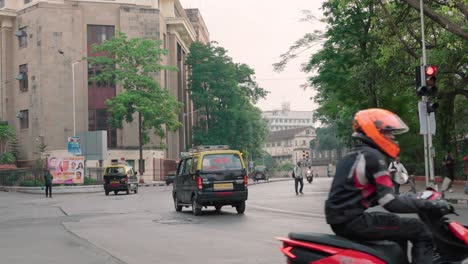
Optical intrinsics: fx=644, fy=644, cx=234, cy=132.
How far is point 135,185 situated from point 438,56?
2181cm

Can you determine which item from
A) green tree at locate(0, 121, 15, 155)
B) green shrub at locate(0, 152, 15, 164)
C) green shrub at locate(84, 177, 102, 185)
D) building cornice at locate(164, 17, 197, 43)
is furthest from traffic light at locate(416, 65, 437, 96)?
building cornice at locate(164, 17, 197, 43)

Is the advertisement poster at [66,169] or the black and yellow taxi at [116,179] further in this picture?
the advertisement poster at [66,169]

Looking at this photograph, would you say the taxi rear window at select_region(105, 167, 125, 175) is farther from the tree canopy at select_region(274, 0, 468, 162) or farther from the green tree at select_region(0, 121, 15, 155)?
the green tree at select_region(0, 121, 15, 155)

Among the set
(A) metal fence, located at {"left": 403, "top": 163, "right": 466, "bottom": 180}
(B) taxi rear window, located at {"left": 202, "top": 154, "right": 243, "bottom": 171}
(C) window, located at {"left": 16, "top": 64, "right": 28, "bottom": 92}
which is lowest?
(A) metal fence, located at {"left": 403, "top": 163, "right": 466, "bottom": 180}

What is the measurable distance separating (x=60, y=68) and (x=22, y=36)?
623 cm

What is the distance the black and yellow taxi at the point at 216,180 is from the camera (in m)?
18.5


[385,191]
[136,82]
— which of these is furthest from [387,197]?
[136,82]

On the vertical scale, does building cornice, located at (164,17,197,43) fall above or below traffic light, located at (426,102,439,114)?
above

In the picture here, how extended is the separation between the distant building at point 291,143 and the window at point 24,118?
365 ft

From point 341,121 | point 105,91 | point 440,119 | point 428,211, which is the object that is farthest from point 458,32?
point 105,91

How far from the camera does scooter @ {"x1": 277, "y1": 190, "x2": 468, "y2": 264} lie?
4.93 meters

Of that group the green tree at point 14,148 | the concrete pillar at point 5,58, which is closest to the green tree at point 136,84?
the green tree at point 14,148

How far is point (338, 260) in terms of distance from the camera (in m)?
5.01

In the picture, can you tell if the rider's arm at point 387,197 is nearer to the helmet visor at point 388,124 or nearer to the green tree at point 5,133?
the helmet visor at point 388,124
